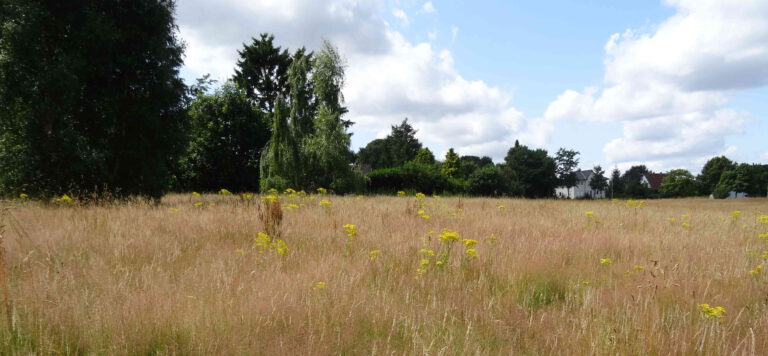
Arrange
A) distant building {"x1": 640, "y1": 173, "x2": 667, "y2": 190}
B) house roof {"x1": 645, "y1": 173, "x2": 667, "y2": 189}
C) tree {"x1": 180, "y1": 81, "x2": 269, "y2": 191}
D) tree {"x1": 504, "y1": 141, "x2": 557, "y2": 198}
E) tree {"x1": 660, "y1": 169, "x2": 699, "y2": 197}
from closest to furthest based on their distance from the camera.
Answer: tree {"x1": 180, "y1": 81, "x2": 269, "y2": 191} → tree {"x1": 504, "y1": 141, "x2": 557, "y2": 198} → tree {"x1": 660, "y1": 169, "x2": 699, "y2": 197} → distant building {"x1": 640, "y1": 173, "x2": 667, "y2": 190} → house roof {"x1": 645, "y1": 173, "x2": 667, "y2": 189}

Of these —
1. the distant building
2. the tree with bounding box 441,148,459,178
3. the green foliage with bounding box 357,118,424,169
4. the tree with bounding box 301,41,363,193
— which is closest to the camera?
the tree with bounding box 301,41,363,193

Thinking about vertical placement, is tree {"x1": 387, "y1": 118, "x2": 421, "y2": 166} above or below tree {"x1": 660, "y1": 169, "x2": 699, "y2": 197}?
above

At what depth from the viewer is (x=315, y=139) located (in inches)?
798

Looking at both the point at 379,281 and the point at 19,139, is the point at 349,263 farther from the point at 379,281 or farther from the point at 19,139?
the point at 19,139

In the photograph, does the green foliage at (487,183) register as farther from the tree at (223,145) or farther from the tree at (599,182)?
the tree at (599,182)

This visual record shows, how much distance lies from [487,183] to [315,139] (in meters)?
17.6

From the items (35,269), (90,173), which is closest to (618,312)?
(35,269)

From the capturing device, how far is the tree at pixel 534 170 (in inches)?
2261

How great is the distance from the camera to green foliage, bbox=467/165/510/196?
108 feet

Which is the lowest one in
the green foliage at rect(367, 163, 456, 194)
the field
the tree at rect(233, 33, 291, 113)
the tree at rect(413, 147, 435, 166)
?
the field

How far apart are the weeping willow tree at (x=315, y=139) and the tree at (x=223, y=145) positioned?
820 centimetres

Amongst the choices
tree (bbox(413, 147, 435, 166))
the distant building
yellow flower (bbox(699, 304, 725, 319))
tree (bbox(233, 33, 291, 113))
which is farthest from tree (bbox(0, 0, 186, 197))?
the distant building

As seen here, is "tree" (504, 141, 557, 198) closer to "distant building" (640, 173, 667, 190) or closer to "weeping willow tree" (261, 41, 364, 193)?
"weeping willow tree" (261, 41, 364, 193)

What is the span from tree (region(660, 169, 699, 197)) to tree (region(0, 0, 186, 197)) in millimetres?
84129
